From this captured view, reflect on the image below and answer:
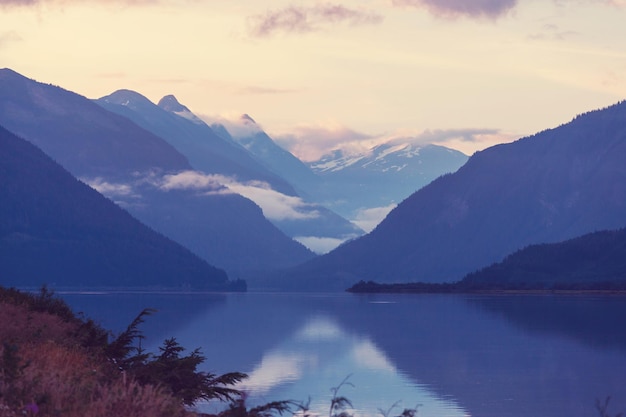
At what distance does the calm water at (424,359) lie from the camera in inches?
2653

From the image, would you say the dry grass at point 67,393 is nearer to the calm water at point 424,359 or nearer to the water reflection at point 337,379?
the calm water at point 424,359

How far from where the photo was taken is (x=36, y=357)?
29.2m

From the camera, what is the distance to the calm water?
221ft

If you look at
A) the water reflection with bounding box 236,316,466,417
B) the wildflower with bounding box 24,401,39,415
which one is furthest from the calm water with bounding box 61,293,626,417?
the wildflower with bounding box 24,401,39,415

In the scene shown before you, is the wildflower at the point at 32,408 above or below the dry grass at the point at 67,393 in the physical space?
below

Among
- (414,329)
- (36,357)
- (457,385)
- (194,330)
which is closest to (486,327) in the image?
A: (414,329)

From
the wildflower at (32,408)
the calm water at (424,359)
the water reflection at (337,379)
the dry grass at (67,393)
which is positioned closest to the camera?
the wildflower at (32,408)

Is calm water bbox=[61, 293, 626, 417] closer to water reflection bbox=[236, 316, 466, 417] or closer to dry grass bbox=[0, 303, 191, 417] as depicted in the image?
water reflection bbox=[236, 316, 466, 417]

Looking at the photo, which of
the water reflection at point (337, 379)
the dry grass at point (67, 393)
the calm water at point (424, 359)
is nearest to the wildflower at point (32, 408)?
the dry grass at point (67, 393)

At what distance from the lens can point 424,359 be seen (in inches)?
3890

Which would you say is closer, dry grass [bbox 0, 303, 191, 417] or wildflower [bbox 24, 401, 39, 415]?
wildflower [bbox 24, 401, 39, 415]

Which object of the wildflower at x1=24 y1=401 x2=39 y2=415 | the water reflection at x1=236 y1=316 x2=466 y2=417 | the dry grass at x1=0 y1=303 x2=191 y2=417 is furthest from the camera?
the water reflection at x1=236 y1=316 x2=466 y2=417

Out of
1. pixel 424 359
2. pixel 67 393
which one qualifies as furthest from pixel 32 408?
Result: pixel 424 359

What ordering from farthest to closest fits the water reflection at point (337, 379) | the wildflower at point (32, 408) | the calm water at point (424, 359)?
the calm water at point (424, 359) < the water reflection at point (337, 379) < the wildflower at point (32, 408)
